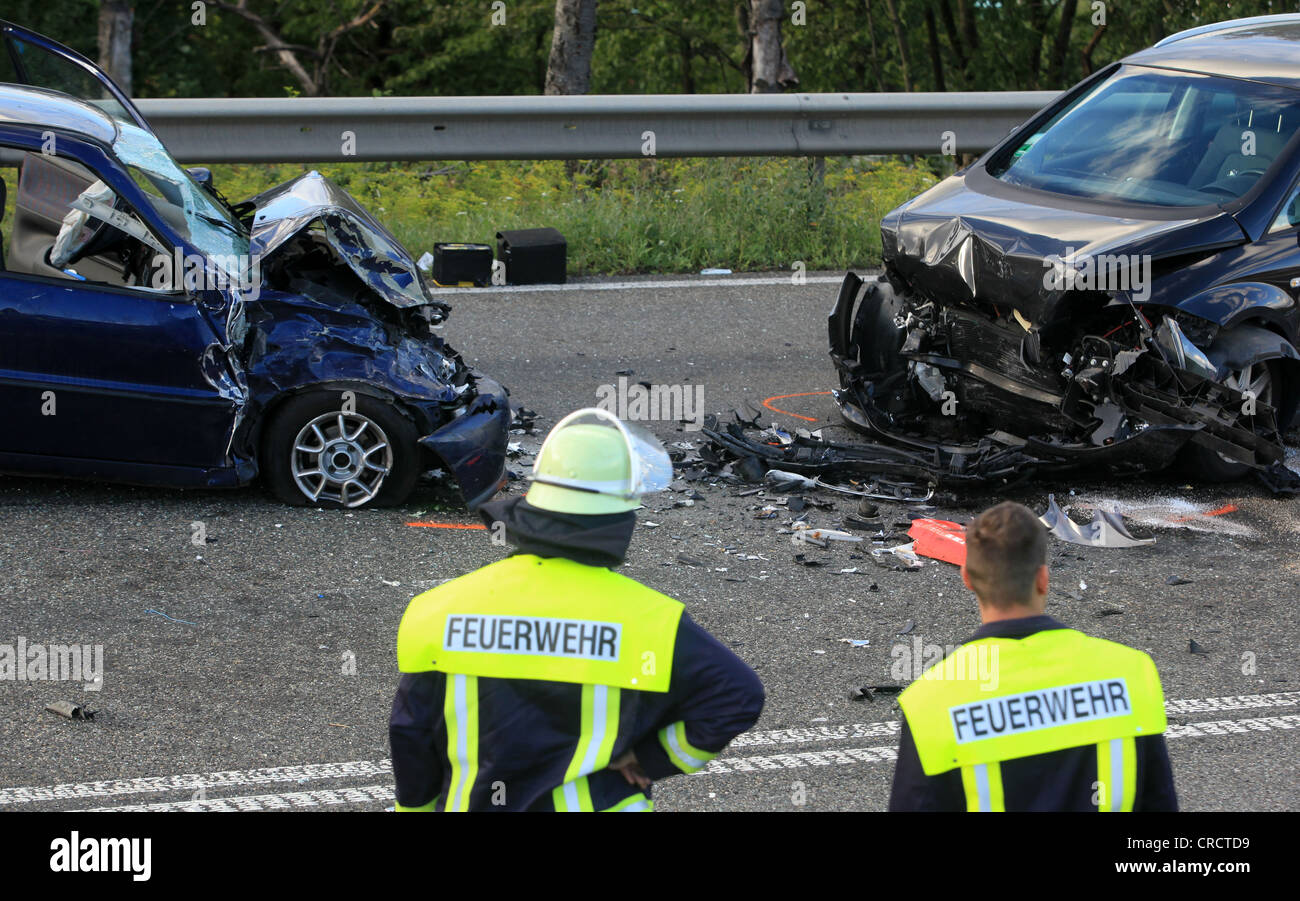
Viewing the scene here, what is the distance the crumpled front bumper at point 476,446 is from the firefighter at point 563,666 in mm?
3894

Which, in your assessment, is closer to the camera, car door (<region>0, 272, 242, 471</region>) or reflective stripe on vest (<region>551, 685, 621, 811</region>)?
reflective stripe on vest (<region>551, 685, 621, 811</region>)

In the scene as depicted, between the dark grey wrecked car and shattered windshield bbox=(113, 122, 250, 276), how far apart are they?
3123 millimetres

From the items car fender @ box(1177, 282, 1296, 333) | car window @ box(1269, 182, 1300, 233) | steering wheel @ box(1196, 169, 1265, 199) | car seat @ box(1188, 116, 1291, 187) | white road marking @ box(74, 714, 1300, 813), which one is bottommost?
white road marking @ box(74, 714, 1300, 813)

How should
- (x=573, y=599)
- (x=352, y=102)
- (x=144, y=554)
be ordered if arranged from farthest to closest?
1. (x=352, y=102)
2. (x=144, y=554)
3. (x=573, y=599)

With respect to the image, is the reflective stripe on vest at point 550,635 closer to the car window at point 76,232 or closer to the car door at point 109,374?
the car door at point 109,374

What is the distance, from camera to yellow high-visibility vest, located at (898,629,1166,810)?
2615 millimetres

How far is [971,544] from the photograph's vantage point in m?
2.83

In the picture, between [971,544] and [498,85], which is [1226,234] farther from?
[498,85]

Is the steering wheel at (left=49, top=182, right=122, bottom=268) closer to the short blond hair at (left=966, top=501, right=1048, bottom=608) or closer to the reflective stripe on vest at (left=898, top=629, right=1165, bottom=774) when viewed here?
the short blond hair at (left=966, top=501, right=1048, bottom=608)

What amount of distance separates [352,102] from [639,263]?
2.60m

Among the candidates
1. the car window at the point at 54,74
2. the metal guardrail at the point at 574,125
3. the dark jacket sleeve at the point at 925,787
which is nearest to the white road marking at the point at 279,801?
the dark jacket sleeve at the point at 925,787

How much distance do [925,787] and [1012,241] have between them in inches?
198

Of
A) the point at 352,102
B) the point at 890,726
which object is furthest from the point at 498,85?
the point at 890,726

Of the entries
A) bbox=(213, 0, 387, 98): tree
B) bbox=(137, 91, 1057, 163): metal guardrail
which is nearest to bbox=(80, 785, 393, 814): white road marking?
bbox=(137, 91, 1057, 163): metal guardrail
